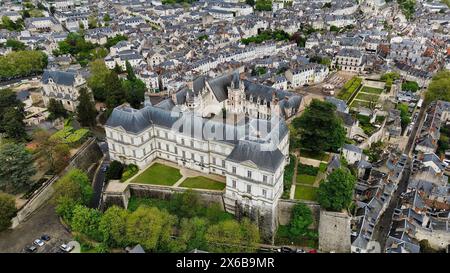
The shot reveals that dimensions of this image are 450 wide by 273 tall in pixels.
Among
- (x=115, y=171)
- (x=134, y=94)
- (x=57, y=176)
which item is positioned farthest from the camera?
(x=134, y=94)

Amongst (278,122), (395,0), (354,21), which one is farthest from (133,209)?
(395,0)

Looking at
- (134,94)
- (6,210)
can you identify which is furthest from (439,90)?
(6,210)

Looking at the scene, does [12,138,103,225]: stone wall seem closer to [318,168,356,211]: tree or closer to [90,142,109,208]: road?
[90,142,109,208]: road

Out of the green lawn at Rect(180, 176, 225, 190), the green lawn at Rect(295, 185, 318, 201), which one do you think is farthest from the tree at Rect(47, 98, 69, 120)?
the green lawn at Rect(295, 185, 318, 201)

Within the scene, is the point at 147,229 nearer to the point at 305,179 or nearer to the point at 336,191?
the point at 305,179

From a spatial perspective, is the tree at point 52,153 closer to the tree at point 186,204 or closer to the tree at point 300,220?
the tree at point 186,204

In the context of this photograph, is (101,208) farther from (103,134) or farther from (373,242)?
(373,242)
